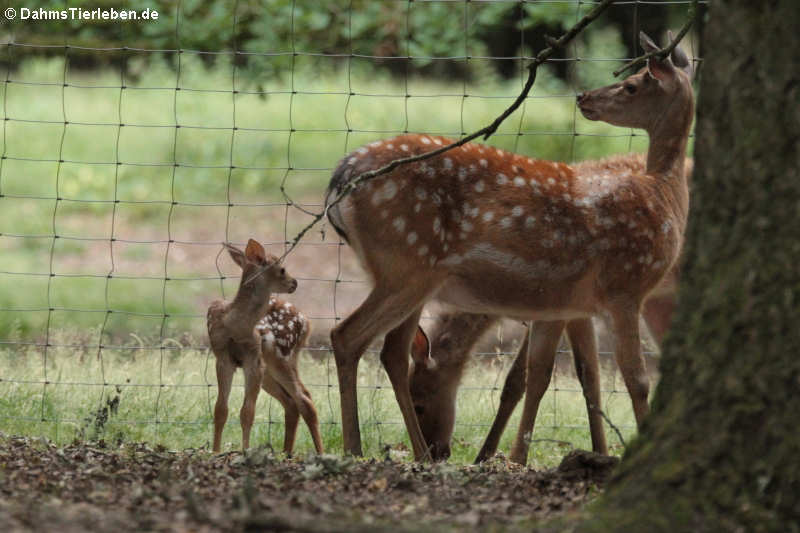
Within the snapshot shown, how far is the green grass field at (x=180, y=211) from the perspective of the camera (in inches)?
296

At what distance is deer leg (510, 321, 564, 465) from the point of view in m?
6.89

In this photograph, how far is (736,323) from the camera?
11.8ft

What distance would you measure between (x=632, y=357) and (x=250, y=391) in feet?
6.42

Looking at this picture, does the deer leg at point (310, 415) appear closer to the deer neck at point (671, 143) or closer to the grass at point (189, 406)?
the grass at point (189, 406)

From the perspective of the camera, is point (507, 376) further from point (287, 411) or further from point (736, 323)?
point (736, 323)

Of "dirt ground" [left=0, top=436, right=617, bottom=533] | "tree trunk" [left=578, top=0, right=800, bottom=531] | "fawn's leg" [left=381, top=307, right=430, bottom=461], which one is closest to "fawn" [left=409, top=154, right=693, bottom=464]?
"fawn's leg" [left=381, top=307, right=430, bottom=461]

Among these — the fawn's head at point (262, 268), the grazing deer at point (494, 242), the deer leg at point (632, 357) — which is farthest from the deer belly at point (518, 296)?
the fawn's head at point (262, 268)

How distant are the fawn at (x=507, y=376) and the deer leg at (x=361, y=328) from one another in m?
0.78

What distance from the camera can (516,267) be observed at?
628 cm

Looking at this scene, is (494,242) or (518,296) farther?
(518,296)

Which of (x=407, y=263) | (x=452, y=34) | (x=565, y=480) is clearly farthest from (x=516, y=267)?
(x=452, y=34)

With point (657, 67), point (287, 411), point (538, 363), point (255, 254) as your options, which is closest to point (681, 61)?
point (657, 67)

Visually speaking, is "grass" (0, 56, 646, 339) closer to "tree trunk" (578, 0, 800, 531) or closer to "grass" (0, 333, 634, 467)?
"grass" (0, 333, 634, 467)

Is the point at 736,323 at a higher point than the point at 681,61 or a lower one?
lower
